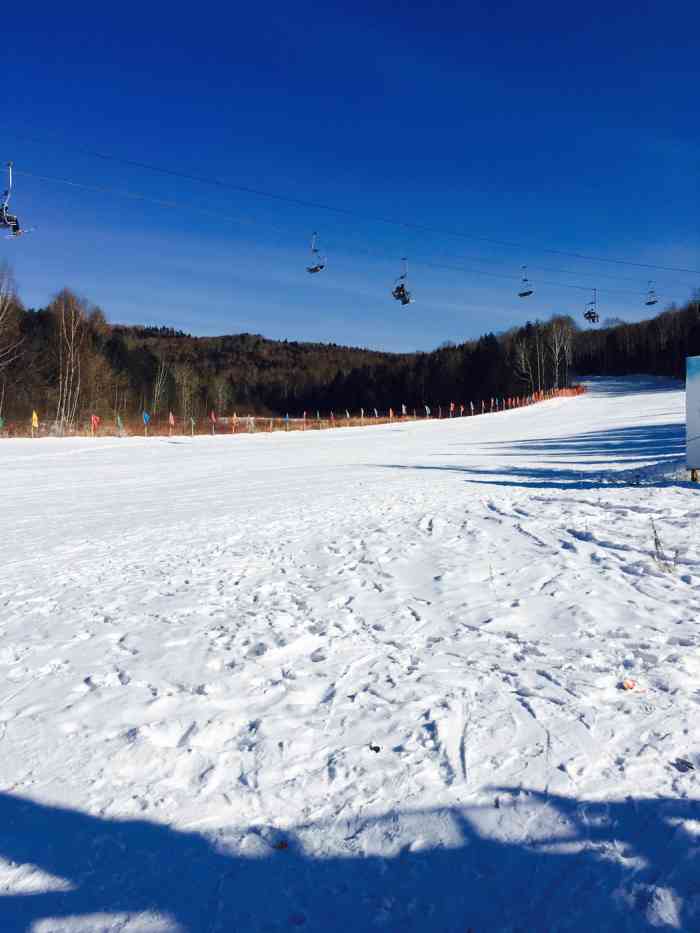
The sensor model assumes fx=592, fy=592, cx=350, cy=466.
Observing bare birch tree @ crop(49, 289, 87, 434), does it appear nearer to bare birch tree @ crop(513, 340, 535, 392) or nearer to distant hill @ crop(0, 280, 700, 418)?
distant hill @ crop(0, 280, 700, 418)

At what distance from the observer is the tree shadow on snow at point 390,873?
207 centimetres

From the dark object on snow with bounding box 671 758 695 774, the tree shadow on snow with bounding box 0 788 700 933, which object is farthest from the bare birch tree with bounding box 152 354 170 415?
the dark object on snow with bounding box 671 758 695 774

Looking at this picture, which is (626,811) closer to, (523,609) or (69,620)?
(523,609)

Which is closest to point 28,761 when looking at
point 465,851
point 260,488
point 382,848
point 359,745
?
point 359,745

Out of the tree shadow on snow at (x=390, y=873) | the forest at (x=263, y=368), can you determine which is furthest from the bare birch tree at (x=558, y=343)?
the tree shadow on snow at (x=390, y=873)

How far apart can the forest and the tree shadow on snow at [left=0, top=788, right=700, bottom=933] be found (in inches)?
1501

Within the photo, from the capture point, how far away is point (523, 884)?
7.15 ft

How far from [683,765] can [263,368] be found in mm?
175193

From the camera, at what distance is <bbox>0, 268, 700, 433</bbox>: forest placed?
166 ft

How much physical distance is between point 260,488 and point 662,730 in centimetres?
1147

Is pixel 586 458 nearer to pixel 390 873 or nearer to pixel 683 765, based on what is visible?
pixel 683 765

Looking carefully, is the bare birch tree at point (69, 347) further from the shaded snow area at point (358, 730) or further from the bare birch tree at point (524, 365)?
the bare birch tree at point (524, 365)

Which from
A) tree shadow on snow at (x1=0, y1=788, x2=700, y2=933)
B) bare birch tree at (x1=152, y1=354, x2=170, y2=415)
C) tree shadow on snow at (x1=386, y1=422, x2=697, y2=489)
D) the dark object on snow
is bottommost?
tree shadow on snow at (x1=0, y1=788, x2=700, y2=933)

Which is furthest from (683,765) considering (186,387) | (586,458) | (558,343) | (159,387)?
(186,387)
